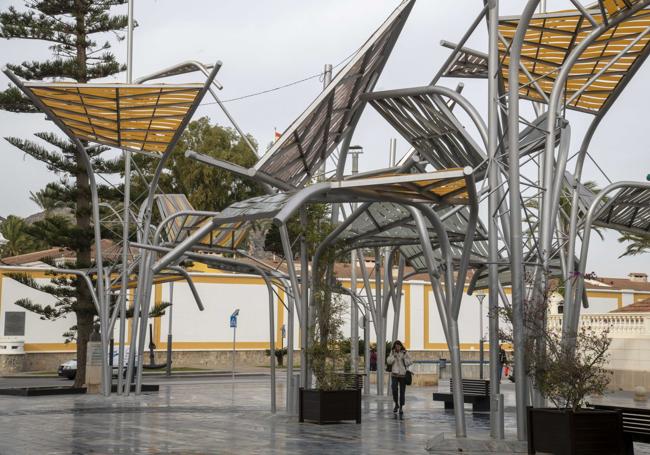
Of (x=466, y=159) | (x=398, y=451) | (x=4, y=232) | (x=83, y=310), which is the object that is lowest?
(x=398, y=451)

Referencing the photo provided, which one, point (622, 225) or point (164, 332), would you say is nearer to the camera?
point (622, 225)

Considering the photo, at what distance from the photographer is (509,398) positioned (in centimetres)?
2703

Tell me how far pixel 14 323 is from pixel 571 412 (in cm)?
3660

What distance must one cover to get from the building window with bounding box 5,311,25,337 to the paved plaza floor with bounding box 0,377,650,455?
20038 mm

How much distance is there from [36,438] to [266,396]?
12.9 m

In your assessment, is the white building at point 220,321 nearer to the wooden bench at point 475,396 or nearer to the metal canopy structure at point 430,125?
the wooden bench at point 475,396

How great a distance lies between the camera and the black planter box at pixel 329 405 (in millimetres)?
17547

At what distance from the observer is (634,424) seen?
501 inches

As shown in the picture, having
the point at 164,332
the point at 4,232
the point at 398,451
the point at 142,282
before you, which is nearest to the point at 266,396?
the point at 142,282

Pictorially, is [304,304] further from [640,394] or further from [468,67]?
[640,394]

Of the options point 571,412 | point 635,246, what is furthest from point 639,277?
point 571,412

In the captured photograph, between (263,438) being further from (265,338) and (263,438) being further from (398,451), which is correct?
(265,338)

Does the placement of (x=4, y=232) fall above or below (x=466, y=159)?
above

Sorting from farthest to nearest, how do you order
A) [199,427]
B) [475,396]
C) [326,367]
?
1. [475,396]
2. [326,367]
3. [199,427]
